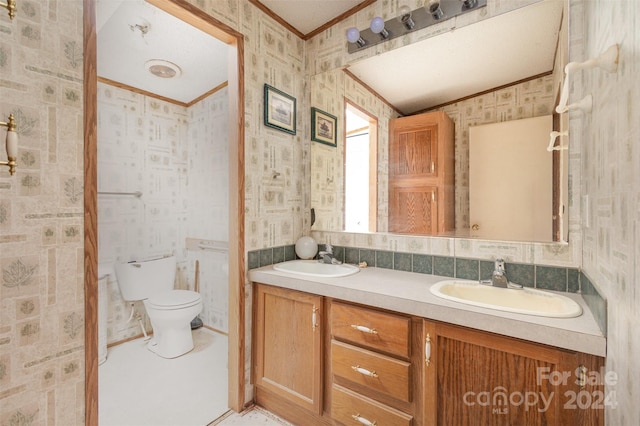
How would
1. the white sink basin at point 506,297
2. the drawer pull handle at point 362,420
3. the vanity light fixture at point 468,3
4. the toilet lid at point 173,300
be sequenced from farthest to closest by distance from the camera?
the toilet lid at point 173,300
the vanity light fixture at point 468,3
the drawer pull handle at point 362,420
the white sink basin at point 506,297

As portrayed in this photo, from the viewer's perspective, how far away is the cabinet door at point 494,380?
97 cm

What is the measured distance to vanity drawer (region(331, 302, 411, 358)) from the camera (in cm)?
128

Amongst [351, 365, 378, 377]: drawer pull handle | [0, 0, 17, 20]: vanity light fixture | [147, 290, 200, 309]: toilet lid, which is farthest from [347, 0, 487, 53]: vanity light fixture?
[147, 290, 200, 309]: toilet lid

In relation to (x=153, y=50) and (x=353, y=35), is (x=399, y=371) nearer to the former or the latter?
(x=353, y=35)

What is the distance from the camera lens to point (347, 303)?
1.46m

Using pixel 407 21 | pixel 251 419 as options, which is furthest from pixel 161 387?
pixel 407 21

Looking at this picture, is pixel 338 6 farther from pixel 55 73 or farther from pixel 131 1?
pixel 55 73

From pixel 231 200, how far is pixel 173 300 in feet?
3.97

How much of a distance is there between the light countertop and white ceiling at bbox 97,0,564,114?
1.07 m

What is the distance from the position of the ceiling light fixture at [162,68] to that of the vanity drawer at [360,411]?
2610 millimetres

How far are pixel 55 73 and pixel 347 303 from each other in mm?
1510

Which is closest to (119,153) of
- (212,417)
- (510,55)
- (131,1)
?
(131,1)

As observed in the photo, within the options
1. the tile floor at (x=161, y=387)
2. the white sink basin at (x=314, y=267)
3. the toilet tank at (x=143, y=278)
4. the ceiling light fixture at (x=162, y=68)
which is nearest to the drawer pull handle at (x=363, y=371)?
the white sink basin at (x=314, y=267)

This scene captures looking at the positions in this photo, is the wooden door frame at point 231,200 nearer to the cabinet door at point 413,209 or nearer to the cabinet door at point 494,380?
the cabinet door at point 413,209
